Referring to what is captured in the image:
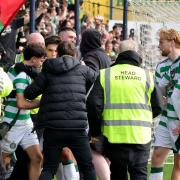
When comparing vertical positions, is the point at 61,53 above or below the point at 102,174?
above

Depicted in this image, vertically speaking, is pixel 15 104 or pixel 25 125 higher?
pixel 15 104

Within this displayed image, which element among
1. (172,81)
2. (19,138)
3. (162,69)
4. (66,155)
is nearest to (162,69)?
(162,69)

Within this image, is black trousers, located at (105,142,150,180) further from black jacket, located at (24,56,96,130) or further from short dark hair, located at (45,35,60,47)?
short dark hair, located at (45,35,60,47)

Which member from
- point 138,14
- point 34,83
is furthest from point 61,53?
point 138,14

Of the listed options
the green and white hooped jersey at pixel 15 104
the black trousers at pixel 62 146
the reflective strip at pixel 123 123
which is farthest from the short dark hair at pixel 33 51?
the reflective strip at pixel 123 123

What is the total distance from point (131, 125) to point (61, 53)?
132 centimetres

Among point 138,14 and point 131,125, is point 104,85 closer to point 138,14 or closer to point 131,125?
point 131,125

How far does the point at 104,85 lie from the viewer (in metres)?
9.19

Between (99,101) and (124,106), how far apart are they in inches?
11.1

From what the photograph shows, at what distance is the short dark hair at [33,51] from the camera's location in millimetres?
10289

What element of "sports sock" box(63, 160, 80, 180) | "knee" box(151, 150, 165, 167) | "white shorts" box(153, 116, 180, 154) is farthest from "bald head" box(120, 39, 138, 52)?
"sports sock" box(63, 160, 80, 180)

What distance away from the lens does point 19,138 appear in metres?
10.4

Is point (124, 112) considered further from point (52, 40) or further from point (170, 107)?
point (52, 40)

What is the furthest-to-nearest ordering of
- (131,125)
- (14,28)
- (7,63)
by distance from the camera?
(14,28) < (7,63) < (131,125)
